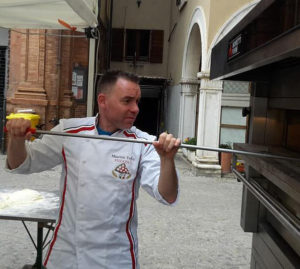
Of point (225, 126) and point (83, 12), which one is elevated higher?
point (83, 12)

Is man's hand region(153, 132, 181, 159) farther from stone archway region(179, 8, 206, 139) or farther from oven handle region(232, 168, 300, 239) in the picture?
stone archway region(179, 8, 206, 139)

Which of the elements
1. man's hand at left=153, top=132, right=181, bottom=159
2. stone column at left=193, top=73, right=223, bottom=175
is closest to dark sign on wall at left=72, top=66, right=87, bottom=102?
stone column at left=193, top=73, right=223, bottom=175

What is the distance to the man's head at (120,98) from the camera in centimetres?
208

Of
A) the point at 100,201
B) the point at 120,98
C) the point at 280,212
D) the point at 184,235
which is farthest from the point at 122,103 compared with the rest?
the point at 184,235

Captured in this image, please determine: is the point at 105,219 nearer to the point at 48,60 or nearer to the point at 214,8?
the point at 214,8

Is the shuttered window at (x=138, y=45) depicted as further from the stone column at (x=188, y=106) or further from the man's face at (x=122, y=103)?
→ the man's face at (x=122, y=103)

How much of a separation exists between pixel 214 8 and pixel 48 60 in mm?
4437

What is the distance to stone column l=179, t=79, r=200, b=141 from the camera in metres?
12.4

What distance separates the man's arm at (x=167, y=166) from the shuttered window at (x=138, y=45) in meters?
15.9

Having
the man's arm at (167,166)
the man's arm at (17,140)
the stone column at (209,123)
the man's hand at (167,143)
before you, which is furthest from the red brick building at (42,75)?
the man's hand at (167,143)

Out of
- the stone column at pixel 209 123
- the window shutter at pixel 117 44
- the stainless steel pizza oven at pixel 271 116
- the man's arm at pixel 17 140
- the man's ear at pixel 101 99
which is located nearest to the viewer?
the stainless steel pizza oven at pixel 271 116

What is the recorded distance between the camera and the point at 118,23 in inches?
683

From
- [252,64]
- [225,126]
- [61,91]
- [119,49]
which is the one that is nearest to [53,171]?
[61,91]

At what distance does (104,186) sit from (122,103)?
0.43m
